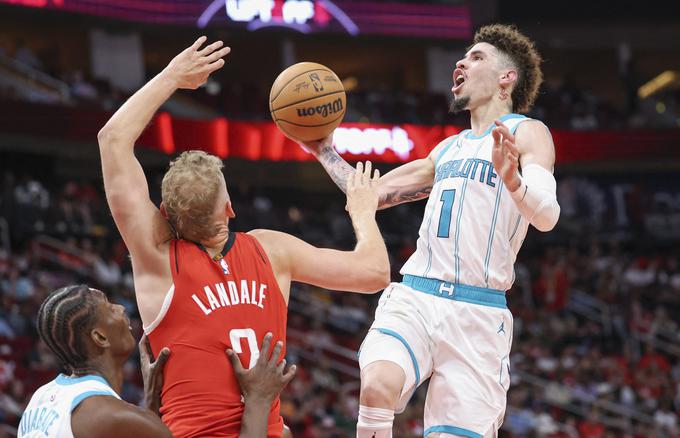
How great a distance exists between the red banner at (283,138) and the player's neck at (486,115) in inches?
585

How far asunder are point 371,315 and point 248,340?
13.8 meters

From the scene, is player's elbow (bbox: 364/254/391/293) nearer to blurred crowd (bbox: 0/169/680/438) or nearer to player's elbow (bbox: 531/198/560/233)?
player's elbow (bbox: 531/198/560/233)

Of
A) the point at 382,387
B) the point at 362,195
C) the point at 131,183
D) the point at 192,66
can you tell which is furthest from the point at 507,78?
the point at 131,183

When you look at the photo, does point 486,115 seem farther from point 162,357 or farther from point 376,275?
point 162,357

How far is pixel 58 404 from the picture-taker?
3.65m

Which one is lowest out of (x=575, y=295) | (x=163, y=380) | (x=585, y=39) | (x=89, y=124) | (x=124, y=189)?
(x=575, y=295)

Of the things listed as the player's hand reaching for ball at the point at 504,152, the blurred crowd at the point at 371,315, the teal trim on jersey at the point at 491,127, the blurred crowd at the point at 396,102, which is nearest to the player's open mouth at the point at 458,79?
the teal trim on jersey at the point at 491,127

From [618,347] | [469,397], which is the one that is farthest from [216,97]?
[469,397]

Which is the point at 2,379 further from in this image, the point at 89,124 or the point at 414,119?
the point at 414,119

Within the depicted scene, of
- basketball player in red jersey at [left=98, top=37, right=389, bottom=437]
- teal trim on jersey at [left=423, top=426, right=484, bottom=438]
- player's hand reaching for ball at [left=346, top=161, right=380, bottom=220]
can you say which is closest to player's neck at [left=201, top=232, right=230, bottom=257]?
basketball player in red jersey at [left=98, top=37, right=389, bottom=437]

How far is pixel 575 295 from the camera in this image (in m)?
20.5

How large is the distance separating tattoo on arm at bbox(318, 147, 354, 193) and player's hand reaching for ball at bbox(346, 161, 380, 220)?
111cm

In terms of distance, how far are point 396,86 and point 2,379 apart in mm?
20898

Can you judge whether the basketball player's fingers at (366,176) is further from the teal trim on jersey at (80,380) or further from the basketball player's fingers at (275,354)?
the teal trim on jersey at (80,380)
